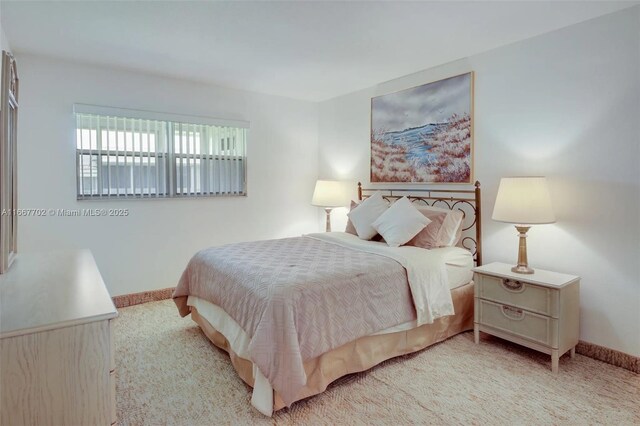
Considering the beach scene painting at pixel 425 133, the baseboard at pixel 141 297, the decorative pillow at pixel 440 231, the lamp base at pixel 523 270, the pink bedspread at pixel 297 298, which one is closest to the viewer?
the pink bedspread at pixel 297 298

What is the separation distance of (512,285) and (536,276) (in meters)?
0.17

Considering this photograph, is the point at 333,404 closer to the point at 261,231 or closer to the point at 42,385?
the point at 42,385

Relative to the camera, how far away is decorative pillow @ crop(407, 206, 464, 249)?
3178 millimetres

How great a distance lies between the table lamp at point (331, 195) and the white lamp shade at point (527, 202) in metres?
2.14

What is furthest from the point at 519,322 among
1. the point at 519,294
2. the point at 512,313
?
the point at 519,294

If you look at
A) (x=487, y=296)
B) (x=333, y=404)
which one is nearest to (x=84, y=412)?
(x=333, y=404)

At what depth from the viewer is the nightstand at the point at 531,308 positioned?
2.47m

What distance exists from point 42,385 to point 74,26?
264 cm

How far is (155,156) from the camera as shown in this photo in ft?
13.1

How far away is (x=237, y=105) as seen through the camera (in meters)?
4.54

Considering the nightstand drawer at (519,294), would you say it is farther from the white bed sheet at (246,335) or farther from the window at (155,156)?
the window at (155,156)

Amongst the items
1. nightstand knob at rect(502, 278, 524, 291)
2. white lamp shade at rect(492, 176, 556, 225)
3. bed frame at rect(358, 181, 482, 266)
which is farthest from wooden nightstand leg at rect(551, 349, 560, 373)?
bed frame at rect(358, 181, 482, 266)

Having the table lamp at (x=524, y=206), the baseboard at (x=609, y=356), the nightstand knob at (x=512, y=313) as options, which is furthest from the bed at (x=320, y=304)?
the baseboard at (x=609, y=356)

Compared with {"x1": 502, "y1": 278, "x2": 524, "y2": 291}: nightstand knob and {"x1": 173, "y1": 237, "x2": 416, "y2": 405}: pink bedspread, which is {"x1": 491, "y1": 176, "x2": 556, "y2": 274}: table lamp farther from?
{"x1": 173, "y1": 237, "x2": 416, "y2": 405}: pink bedspread
